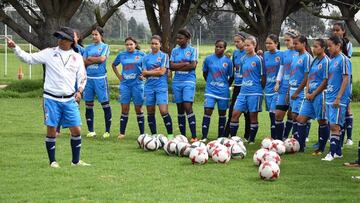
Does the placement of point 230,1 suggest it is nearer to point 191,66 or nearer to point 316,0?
point 316,0

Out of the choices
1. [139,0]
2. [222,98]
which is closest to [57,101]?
[222,98]

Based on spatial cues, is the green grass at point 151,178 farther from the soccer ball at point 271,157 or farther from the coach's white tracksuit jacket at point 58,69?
the coach's white tracksuit jacket at point 58,69

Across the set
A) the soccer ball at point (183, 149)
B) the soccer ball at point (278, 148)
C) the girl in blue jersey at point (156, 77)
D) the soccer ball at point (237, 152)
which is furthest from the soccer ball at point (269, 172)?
the girl in blue jersey at point (156, 77)

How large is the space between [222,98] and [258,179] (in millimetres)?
4044

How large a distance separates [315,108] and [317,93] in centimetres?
36

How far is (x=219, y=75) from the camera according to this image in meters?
13.3

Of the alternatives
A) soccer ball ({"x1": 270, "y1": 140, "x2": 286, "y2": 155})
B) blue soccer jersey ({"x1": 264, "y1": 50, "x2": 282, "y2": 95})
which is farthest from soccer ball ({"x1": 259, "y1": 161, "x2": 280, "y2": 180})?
blue soccer jersey ({"x1": 264, "y1": 50, "x2": 282, "y2": 95})

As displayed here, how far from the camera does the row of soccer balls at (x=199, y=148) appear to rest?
1070cm

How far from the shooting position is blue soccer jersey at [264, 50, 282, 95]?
42.3ft

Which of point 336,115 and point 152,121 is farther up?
point 336,115

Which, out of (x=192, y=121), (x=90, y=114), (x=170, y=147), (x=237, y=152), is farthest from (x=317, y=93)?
(x=90, y=114)

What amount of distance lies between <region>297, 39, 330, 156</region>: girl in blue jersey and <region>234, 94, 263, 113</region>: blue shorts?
114cm

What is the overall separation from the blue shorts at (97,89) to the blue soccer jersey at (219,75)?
2130 mm

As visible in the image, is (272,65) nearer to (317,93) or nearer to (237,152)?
(317,93)
